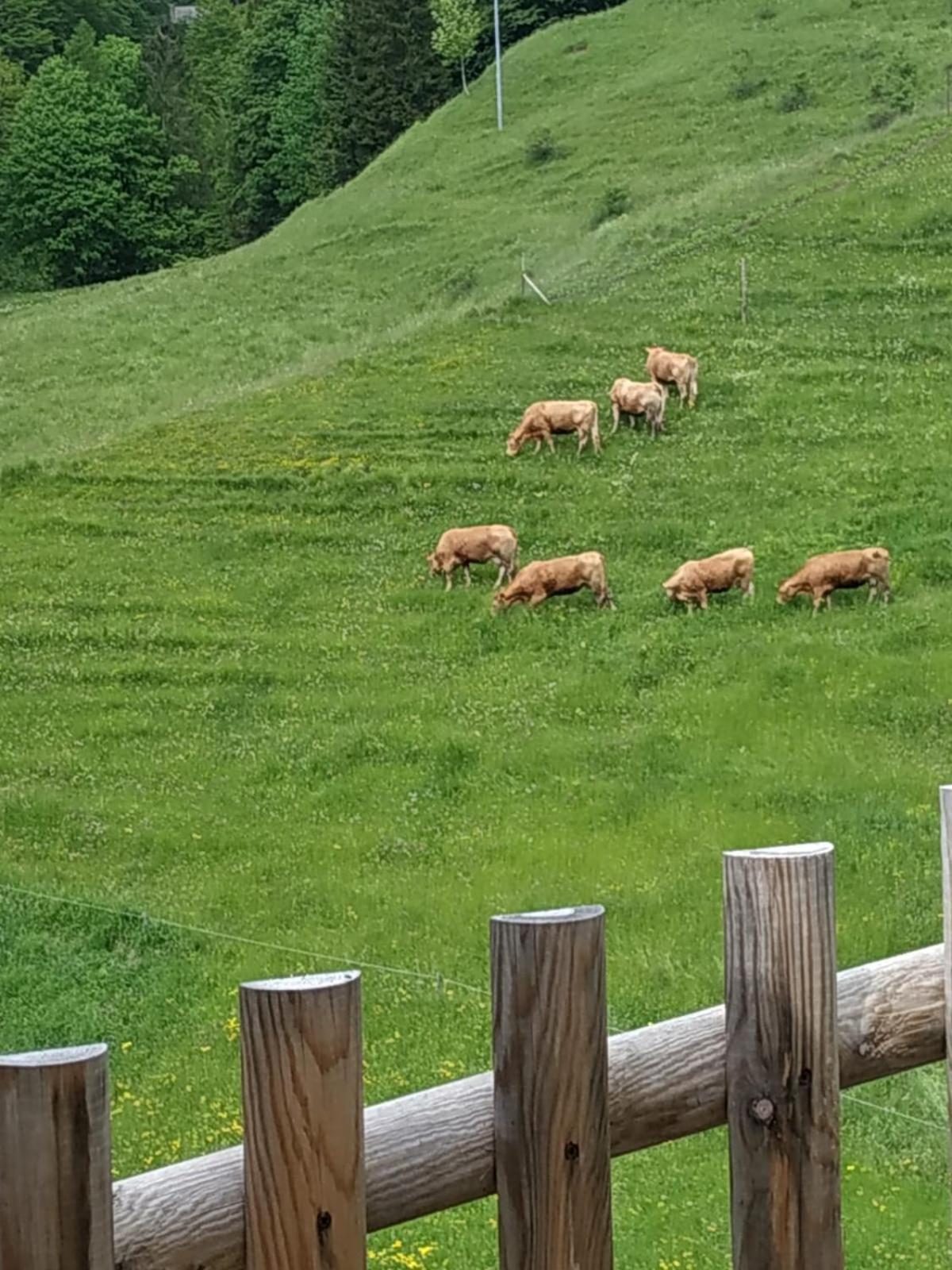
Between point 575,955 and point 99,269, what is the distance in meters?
105

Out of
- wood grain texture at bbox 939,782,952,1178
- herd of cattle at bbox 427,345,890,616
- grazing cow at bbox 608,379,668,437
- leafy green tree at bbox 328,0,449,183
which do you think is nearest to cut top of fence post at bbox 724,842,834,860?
wood grain texture at bbox 939,782,952,1178

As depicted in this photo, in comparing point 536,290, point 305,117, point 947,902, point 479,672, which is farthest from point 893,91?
point 947,902

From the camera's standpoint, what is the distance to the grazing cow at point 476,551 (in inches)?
886

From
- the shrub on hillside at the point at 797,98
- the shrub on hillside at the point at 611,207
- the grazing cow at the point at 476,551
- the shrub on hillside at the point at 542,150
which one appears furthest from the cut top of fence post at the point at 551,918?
the shrub on hillside at the point at 542,150

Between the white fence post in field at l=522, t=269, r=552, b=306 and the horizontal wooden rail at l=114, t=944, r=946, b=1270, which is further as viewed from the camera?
the white fence post in field at l=522, t=269, r=552, b=306

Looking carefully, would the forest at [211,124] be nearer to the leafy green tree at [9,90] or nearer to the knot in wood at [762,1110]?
the leafy green tree at [9,90]

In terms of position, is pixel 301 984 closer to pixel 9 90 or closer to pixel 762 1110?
pixel 762 1110

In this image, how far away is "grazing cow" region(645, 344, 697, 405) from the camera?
93.9 ft

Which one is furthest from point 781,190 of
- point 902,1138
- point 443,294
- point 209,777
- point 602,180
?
point 902,1138

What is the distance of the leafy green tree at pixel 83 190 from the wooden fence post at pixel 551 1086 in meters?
103

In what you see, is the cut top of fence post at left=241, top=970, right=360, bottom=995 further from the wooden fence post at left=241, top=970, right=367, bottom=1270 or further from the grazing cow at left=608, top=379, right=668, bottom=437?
the grazing cow at left=608, top=379, right=668, bottom=437

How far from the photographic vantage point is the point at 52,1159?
1962 millimetres

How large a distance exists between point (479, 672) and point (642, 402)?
30.8 feet

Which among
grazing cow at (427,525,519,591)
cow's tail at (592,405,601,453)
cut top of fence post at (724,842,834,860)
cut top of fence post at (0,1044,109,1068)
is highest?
cut top of fence post at (724,842,834,860)
